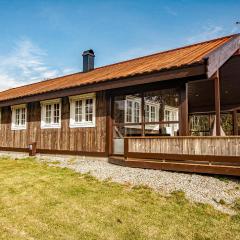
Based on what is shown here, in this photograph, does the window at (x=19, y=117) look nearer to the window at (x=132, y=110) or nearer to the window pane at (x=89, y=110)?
the window pane at (x=89, y=110)

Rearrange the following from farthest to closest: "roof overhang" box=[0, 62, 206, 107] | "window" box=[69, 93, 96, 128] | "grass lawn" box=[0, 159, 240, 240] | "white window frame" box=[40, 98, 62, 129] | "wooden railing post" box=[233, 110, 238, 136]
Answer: "wooden railing post" box=[233, 110, 238, 136], "white window frame" box=[40, 98, 62, 129], "window" box=[69, 93, 96, 128], "roof overhang" box=[0, 62, 206, 107], "grass lawn" box=[0, 159, 240, 240]

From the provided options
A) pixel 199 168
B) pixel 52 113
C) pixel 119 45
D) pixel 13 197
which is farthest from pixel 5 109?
pixel 199 168

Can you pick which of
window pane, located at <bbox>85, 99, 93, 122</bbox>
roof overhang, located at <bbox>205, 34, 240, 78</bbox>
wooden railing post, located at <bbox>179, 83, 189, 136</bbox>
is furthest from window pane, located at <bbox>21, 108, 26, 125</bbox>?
roof overhang, located at <bbox>205, 34, 240, 78</bbox>

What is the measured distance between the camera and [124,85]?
33.3 ft

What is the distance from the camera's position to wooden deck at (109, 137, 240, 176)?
7426 mm

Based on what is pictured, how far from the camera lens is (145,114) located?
35.6 ft

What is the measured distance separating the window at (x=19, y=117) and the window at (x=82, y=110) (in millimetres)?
4100

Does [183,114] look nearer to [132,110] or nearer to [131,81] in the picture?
[131,81]

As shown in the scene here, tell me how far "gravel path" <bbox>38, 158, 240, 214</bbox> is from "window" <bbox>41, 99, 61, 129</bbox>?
199 inches

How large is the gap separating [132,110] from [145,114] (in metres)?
0.73

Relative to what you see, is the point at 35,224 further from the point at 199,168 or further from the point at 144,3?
the point at 144,3

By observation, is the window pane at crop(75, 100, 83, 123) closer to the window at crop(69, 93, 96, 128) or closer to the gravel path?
the window at crop(69, 93, 96, 128)

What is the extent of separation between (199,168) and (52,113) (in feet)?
28.5

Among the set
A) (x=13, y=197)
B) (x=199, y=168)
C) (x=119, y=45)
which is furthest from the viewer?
(x=119, y=45)
